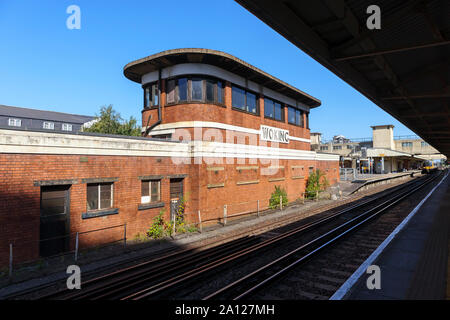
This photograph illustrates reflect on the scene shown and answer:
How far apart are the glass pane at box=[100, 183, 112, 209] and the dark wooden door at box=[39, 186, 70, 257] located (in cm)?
138

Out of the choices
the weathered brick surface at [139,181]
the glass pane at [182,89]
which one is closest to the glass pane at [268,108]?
the weathered brick surface at [139,181]

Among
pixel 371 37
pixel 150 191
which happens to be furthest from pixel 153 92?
pixel 371 37

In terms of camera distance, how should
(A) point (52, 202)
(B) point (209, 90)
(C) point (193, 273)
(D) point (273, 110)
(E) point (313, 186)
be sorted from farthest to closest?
(E) point (313, 186), (D) point (273, 110), (B) point (209, 90), (A) point (52, 202), (C) point (193, 273)

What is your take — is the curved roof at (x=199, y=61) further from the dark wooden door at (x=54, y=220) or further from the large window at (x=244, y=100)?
the dark wooden door at (x=54, y=220)

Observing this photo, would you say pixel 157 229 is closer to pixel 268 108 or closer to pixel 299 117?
pixel 268 108

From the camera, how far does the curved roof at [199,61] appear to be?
14.6 meters

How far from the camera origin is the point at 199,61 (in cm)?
1535

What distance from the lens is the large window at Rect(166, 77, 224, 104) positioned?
614 inches

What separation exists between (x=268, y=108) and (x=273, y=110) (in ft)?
2.68

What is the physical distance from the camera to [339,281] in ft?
25.3

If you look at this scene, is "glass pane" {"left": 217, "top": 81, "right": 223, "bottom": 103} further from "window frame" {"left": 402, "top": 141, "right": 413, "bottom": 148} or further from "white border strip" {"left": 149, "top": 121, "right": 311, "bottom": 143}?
"window frame" {"left": 402, "top": 141, "right": 413, "bottom": 148}

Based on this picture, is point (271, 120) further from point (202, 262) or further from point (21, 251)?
point (21, 251)

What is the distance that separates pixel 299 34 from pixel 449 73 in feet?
22.7

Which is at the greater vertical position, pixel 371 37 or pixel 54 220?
pixel 371 37
